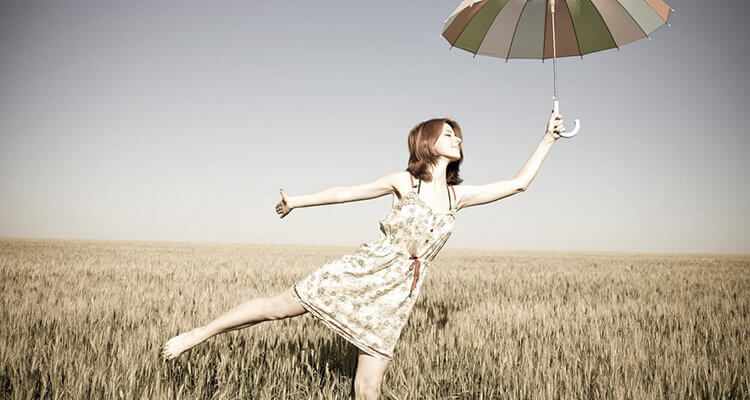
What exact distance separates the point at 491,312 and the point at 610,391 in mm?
2682

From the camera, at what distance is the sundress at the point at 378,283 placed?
7.91ft

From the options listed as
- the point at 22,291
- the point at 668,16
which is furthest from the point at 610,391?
the point at 22,291

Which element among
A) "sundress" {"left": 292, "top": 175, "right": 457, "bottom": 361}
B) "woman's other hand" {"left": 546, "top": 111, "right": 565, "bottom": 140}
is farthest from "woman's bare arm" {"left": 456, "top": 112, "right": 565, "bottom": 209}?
"sundress" {"left": 292, "top": 175, "right": 457, "bottom": 361}

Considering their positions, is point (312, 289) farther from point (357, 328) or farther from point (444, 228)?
point (444, 228)

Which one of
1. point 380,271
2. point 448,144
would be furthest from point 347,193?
point 448,144

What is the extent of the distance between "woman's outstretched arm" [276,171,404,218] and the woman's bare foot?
90 centimetres

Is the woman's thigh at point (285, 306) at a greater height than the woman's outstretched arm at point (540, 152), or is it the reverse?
the woman's outstretched arm at point (540, 152)

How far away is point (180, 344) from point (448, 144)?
2079 mm

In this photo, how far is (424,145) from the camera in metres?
2.67

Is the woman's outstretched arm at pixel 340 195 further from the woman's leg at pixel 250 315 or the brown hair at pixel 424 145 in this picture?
the woman's leg at pixel 250 315

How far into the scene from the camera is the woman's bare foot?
8.43 ft

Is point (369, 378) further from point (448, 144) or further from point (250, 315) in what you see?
point (448, 144)

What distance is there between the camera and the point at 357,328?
2.41m

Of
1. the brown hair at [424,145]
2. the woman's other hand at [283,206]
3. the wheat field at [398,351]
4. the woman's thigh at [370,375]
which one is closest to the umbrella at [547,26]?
the brown hair at [424,145]
